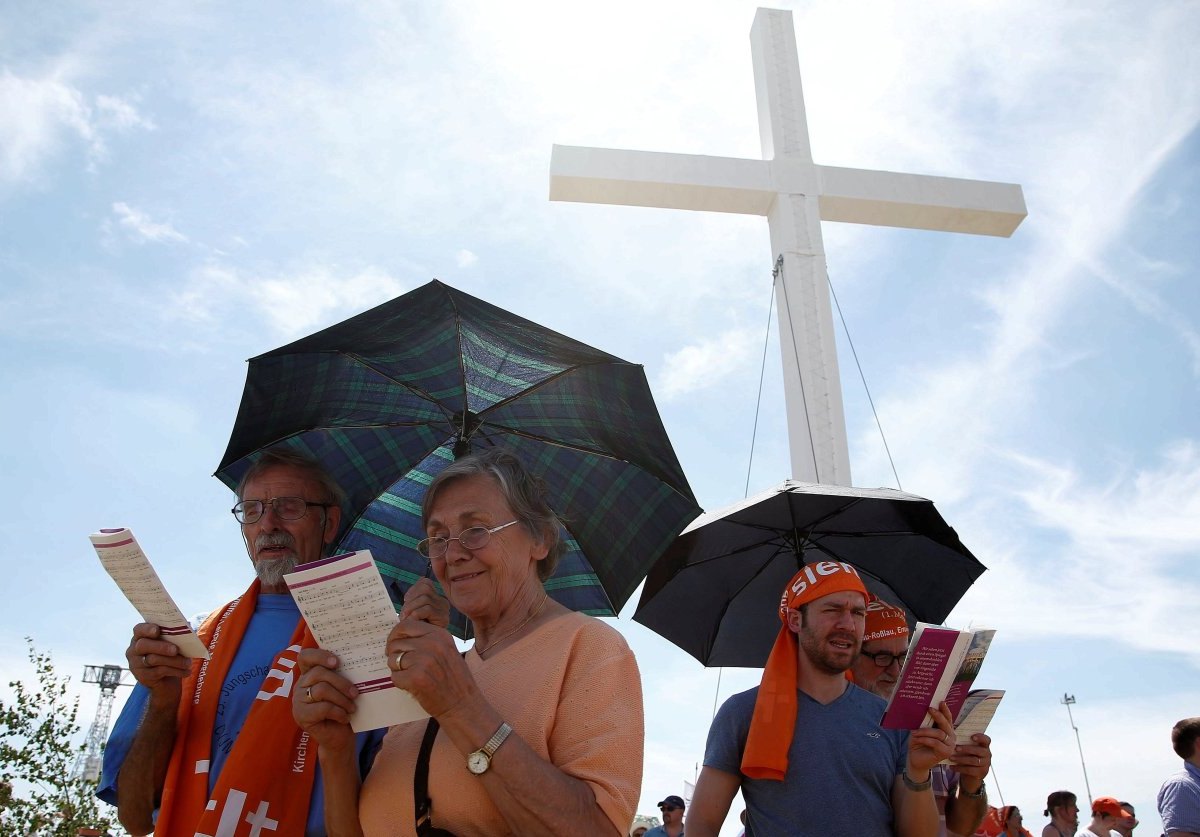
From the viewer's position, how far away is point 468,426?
3383mm

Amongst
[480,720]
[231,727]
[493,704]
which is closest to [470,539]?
[493,704]

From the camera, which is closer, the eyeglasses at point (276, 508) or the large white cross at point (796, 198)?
the eyeglasses at point (276, 508)

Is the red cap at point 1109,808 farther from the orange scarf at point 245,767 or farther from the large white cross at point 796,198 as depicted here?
the orange scarf at point 245,767

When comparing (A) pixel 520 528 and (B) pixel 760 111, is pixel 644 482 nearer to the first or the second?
(A) pixel 520 528

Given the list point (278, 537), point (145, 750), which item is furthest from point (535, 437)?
point (145, 750)

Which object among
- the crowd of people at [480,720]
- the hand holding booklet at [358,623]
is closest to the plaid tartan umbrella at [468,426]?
the crowd of people at [480,720]

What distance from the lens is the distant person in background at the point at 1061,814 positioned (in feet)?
25.5

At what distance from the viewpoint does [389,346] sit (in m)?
3.24

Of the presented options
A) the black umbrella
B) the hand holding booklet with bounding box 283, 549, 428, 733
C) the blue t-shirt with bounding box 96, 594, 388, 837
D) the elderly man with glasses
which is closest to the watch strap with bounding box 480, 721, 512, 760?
the hand holding booklet with bounding box 283, 549, 428, 733

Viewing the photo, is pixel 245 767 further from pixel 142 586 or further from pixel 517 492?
pixel 517 492

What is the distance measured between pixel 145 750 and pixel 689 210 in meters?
5.32

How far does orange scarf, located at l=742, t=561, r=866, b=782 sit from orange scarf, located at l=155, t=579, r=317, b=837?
135cm

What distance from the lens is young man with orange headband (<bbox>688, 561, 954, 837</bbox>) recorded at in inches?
109

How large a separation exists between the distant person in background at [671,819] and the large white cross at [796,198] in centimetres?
457
